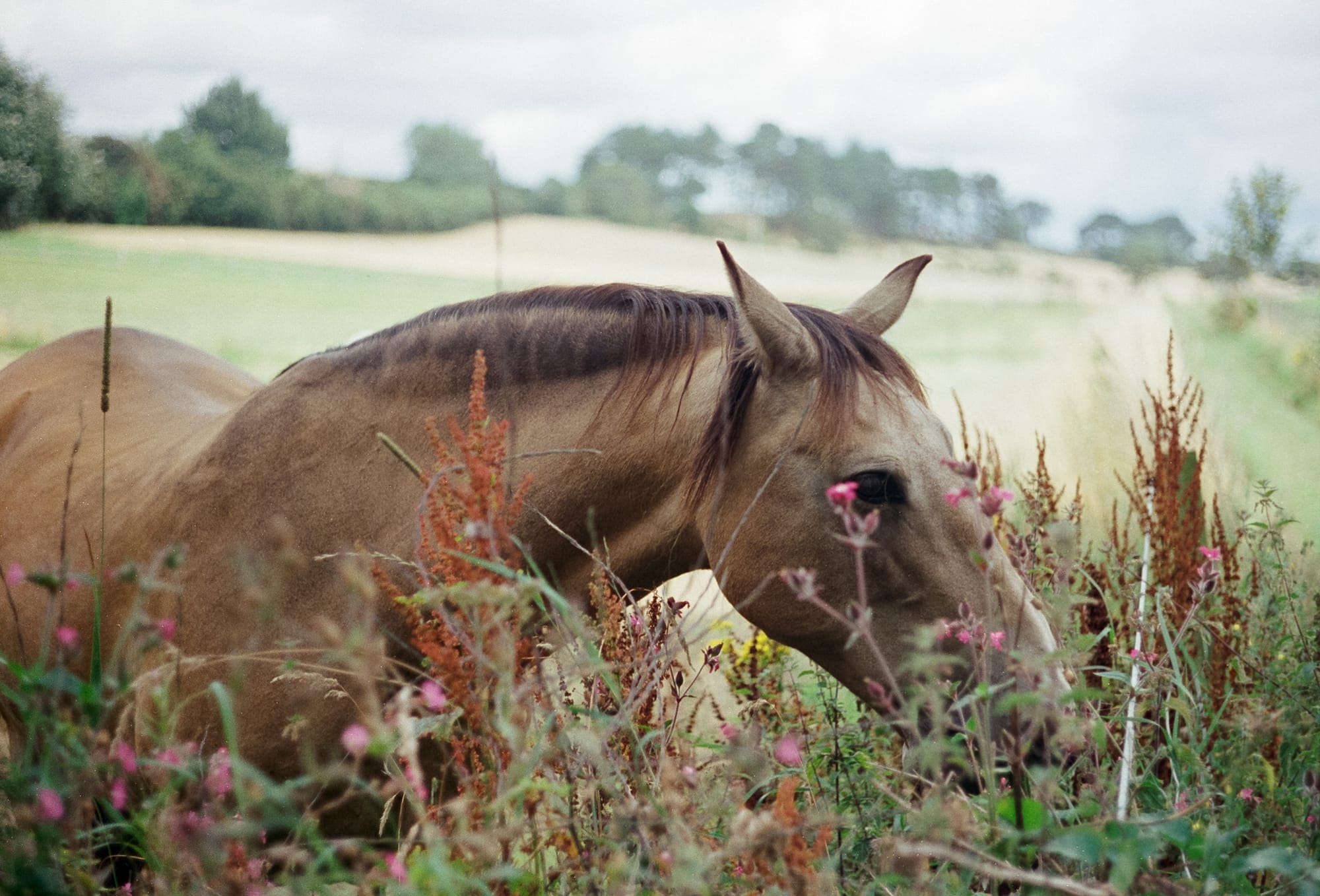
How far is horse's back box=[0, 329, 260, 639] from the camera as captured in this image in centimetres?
274

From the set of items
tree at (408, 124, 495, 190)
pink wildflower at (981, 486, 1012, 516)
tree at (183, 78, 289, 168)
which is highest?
tree at (408, 124, 495, 190)

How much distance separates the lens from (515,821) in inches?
40.7

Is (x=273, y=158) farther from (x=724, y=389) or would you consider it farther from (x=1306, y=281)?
(x=1306, y=281)

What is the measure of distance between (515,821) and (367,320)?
15432 mm

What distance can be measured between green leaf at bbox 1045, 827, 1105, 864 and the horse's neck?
1.25m

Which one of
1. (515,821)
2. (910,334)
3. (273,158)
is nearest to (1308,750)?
(515,821)

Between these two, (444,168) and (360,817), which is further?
(444,168)

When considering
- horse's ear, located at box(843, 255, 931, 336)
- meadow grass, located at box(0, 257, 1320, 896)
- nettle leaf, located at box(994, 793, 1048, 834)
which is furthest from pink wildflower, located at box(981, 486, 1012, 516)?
horse's ear, located at box(843, 255, 931, 336)

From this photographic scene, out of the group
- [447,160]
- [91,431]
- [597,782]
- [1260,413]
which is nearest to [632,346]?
[597,782]

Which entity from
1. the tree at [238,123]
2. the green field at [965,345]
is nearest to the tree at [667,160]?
the green field at [965,345]

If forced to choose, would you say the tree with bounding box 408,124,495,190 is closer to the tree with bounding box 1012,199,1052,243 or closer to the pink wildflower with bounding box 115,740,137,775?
the pink wildflower with bounding box 115,740,137,775

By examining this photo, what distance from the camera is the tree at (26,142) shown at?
6.45 meters

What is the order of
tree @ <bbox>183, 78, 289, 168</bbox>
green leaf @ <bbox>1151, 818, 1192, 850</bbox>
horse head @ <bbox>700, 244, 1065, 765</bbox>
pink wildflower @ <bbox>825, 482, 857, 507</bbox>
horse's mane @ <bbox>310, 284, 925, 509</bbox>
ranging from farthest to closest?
1. tree @ <bbox>183, 78, 289, 168</bbox>
2. horse's mane @ <bbox>310, 284, 925, 509</bbox>
3. horse head @ <bbox>700, 244, 1065, 765</bbox>
4. pink wildflower @ <bbox>825, 482, 857, 507</bbox>
5. green leaf @ <bbox>1151, 818, 1192, 850</bbox>

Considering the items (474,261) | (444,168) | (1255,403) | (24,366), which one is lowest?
(1255,403)
